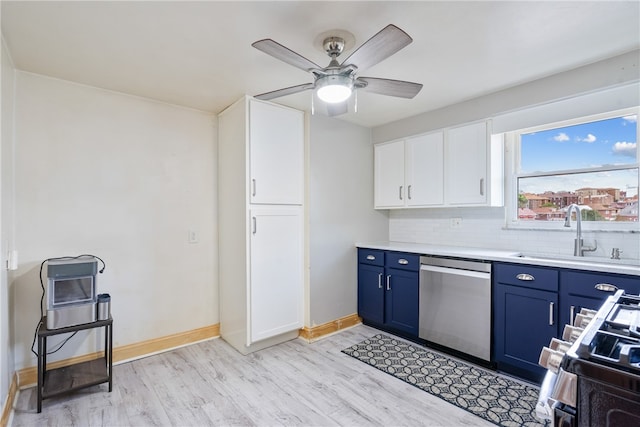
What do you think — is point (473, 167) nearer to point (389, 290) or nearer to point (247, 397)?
point (389, 290)


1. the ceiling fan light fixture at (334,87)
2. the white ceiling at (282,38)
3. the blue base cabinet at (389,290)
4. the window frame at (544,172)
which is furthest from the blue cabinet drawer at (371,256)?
the ceiling fan light fixture at (334,87)

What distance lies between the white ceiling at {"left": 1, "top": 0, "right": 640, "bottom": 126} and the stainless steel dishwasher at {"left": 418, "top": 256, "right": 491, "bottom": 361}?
5.10 ft

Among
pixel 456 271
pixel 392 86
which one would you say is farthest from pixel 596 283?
pixel 392 86

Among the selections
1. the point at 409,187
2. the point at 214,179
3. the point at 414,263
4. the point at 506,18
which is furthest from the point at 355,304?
the point at 506,18

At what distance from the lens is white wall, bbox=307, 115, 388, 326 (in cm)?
330

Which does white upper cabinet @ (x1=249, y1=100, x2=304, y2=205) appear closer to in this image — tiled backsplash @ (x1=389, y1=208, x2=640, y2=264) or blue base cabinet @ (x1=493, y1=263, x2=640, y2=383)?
tiled backsplash @ (x1=389, y1=208, x2=640, y2=264)

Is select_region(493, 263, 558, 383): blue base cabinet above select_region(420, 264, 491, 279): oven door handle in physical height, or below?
below

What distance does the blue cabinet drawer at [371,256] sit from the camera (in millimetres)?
3414

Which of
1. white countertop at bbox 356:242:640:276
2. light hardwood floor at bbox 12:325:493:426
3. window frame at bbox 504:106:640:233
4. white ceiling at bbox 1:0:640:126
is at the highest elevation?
white ceiling at bbox 1:0:640:126

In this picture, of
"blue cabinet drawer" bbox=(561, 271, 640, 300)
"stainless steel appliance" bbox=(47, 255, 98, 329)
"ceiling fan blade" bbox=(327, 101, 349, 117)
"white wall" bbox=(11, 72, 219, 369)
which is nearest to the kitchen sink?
"blue cabinet drawer" bbox=(561, 271, 640, 300)

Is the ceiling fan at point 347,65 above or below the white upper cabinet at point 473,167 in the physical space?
above

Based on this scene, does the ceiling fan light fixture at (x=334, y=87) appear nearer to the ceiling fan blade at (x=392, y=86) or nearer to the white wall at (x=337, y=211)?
the ceiling fan blade at (x=392, y=86)

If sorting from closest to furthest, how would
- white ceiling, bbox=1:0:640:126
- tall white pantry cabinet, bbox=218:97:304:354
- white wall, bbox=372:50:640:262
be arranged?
white ceiling, bbox=1:0:640:126 → white wall, bbox=372:50:640:262 → tall white pantry cabinet, bbox=218:97:304:354

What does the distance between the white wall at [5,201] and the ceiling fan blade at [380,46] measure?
2.07 meters
